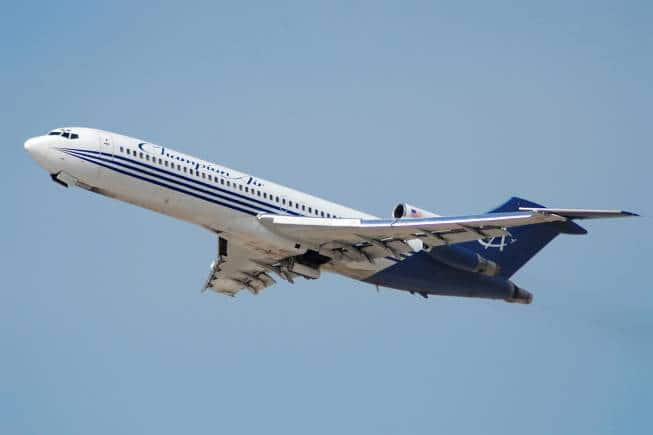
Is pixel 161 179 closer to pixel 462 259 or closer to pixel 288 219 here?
pixel 288 219

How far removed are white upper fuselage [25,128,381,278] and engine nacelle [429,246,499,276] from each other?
5156mm

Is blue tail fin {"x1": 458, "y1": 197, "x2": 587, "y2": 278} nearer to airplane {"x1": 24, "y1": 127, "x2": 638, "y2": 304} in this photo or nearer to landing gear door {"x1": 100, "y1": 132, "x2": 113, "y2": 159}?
airplane {"x1": 24, "y1": 127, "x2": 638, "y2": 304}

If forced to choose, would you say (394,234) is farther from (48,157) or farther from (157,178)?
(48,157)

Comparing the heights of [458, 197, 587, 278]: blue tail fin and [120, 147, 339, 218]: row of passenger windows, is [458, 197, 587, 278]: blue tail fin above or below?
below

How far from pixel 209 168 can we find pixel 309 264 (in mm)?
4734

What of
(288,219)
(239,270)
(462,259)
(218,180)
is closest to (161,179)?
(218,180)

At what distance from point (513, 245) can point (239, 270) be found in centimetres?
964

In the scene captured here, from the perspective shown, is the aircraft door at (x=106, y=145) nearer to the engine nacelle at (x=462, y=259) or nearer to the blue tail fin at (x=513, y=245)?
the engine nacelle at (x=462, y=259)

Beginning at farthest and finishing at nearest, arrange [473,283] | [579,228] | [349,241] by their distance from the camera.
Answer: [473,283] < [349,241] < [579,228]

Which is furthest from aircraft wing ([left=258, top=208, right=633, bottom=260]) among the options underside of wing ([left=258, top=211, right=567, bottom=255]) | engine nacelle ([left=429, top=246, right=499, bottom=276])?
engine nacelle ([left=429, top=246, right=499, bottom=276])

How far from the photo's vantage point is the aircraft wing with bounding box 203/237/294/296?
40.6 meters

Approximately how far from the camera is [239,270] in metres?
42.5

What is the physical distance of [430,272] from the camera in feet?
132

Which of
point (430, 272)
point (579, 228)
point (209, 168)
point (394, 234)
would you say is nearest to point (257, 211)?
point (209, 168)
